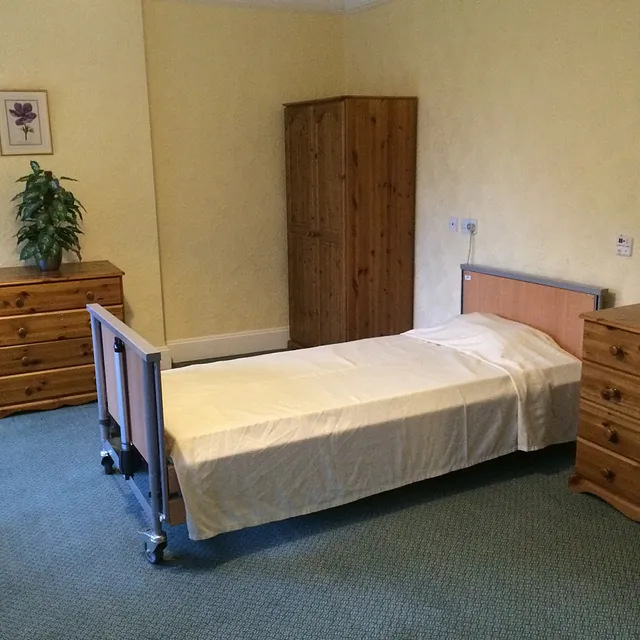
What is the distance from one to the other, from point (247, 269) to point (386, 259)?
1.24 metres

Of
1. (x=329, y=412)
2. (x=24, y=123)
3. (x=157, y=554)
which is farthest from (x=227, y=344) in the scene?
(x=157, y=554)

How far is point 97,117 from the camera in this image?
15.1ft

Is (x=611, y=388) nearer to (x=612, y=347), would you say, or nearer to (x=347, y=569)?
(x=612, y=347)

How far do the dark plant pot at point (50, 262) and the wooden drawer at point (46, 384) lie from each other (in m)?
0.65

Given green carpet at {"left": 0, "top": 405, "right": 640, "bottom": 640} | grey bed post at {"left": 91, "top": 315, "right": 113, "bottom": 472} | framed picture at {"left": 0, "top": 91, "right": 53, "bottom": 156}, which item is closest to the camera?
green carpet at {"left": 0, "top": 405, "right": 640, "bottom": 640}

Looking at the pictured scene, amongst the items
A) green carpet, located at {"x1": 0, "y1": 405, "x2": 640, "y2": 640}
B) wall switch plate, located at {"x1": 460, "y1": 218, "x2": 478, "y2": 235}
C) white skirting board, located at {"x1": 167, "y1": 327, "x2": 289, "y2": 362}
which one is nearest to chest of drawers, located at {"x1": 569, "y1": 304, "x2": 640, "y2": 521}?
green carpet, located at {"x1": 0, "y1": 405, "x2": 640, "y2": 640}

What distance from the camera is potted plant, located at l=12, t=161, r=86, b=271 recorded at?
4.24m

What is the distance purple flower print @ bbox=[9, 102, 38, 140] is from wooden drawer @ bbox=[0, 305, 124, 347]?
1.21 m

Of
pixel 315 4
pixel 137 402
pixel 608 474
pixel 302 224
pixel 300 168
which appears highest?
pixel 315 4

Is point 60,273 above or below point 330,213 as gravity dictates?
below

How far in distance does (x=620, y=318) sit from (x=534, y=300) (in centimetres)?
92

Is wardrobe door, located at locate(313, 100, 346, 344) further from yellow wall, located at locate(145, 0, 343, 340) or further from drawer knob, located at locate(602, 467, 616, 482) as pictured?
drawer knob, located at locate(602, 467, 616, 482)

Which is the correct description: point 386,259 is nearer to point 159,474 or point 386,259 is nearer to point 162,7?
point 162,7

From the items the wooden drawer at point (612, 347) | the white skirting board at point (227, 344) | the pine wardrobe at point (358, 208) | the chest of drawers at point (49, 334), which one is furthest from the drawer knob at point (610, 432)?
the white skirting board at point (227, 344)
